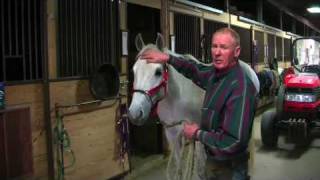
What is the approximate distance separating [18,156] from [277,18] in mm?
13136

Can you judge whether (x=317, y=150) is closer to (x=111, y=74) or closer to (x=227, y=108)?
(x=111, y=74)

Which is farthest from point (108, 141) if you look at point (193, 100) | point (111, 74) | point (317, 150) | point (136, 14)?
point (317, 150)

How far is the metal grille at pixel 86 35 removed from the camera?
398 centimetres

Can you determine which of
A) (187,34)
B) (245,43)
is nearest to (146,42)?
(187,34)

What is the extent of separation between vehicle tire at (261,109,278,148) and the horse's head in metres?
3.75

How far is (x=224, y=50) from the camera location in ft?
6.68

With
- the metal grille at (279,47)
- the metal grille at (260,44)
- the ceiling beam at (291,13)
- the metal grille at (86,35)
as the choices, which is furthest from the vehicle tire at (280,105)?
the metal grille at (279,47)

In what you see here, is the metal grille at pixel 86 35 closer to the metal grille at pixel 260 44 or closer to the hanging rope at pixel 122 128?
the hanging rope at pixel 122 128

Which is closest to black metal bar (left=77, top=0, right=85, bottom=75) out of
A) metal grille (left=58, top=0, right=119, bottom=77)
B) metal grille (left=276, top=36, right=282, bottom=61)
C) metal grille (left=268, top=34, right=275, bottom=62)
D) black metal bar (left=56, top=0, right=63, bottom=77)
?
metal grille (left=58, top=0, right=119, bottom=77)

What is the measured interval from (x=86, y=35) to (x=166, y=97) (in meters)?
1.48

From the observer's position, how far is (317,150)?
642 centimetres

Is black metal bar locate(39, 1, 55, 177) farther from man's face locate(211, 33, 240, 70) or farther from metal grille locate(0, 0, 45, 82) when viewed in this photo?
man's face locate(211, 33, 240, 70)

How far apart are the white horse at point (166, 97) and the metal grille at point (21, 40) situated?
97cm

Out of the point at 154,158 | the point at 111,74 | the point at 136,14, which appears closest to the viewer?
the point at 111,74
